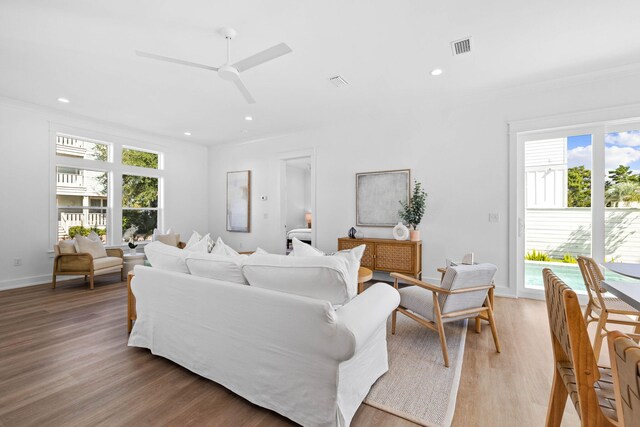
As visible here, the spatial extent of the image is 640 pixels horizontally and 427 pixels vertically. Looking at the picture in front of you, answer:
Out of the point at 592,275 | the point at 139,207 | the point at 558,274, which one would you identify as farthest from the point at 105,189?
the point at 558,274

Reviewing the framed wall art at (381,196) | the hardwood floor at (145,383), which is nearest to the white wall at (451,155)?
the framed wall art at (381,196)

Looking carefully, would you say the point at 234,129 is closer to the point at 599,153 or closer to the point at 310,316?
the point at 310,316

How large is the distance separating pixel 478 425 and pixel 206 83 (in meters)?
4.32

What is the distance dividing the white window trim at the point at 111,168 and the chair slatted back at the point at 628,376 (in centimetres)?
666

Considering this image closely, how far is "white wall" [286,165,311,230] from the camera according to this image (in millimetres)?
8609

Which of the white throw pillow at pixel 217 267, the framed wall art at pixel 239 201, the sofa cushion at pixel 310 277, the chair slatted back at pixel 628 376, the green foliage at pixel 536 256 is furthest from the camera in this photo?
the framed wall art at pixel 239 201

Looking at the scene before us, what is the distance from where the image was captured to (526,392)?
74.5 inches

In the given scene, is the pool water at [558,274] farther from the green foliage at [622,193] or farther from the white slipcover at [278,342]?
the white slipcover at [278,342]

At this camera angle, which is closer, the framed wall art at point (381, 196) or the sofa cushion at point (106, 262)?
the sofa cushion at point (106, 262)

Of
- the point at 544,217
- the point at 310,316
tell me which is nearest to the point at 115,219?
the point at 310,316

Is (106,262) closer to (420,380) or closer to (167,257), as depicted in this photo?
(167,257)

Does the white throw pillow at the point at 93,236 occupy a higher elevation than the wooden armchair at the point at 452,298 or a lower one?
higher

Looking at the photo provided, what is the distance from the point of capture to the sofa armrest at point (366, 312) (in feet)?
4.84

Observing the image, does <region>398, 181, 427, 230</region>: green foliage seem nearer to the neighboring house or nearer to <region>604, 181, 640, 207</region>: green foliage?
<region>604, 181, 640, 207</region>: green foliage
